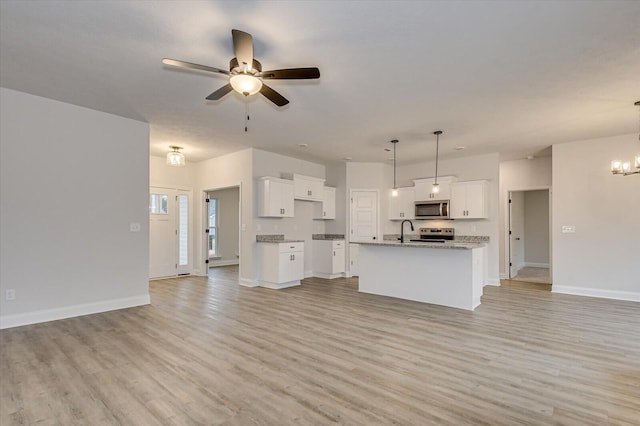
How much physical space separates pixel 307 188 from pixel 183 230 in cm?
327

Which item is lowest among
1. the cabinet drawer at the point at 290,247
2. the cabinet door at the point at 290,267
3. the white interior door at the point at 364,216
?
the cabinet door at the point at 290,267

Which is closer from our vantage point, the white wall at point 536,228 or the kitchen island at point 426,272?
the kitchen island at point 426,272

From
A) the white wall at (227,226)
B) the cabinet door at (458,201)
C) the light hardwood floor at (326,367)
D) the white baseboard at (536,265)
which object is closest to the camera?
the light hardwood floor at (326,367)

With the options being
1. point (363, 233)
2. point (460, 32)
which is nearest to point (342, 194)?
point (363, 233)

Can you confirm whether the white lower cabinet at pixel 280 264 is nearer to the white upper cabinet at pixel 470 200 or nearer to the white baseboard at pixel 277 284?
the white baseboard at pixel 277 284

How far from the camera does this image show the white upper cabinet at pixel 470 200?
22.2 ft

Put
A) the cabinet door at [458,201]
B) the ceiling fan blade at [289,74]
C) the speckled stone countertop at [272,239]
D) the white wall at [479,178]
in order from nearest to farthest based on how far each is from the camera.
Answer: the ceiling fan blade at [289,74], the speckled stone countertop at [272,239], the white wall at [479,178], the cabinet door at [458,201]

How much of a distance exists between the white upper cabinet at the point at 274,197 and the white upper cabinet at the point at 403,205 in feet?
8.69

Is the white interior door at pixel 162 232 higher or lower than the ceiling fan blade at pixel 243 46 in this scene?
lower

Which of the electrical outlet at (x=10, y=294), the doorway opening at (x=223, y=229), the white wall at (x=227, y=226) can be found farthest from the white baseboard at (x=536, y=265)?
the electrical outlet at (x=10, y=294)

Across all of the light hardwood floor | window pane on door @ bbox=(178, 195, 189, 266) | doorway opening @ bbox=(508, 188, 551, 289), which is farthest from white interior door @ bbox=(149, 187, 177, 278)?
doorway opening @ bbox=(508, 188, 551, 289)

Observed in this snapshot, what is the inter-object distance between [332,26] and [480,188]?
5.45m

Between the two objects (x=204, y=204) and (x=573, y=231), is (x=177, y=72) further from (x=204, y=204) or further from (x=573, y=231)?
(x=573, y=231)

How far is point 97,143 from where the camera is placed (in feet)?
15.2
